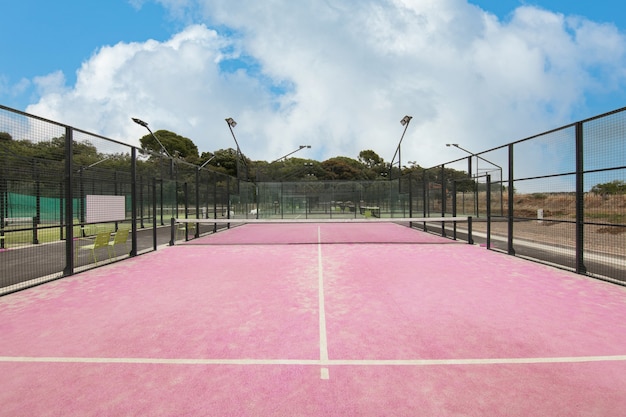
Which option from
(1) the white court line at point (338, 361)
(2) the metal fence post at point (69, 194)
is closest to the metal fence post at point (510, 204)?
(1) the white court line at point (338, 361)

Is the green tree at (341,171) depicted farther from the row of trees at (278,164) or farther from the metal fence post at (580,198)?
the metal fence post at (580,198)

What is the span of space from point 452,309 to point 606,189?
28.0ft

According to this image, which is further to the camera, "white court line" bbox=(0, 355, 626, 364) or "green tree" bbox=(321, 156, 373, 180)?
"green tree" bbox=(321, 156, 373, 180)

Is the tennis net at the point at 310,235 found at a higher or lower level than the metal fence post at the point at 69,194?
lower

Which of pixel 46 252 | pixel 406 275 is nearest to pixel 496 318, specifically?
Answer: pixel 406 275

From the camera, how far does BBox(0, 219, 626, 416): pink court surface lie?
9.75ft

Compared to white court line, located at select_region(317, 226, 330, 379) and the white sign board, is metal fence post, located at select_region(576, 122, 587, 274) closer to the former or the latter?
white court line, located at select_region(317, 226, 330, 379)

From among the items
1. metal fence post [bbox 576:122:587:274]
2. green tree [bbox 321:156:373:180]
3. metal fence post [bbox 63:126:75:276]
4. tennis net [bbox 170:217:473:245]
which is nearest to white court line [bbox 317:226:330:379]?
tennis net [bbox 170:217:473:245]

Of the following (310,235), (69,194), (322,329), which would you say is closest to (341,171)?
(310,235)

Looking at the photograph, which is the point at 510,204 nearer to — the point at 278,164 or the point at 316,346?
the point at 316,346

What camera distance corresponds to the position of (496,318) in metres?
4.98

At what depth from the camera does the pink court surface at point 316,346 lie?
2.97m

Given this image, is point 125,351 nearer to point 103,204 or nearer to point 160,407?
point 160,407

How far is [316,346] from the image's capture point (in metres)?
4.05
